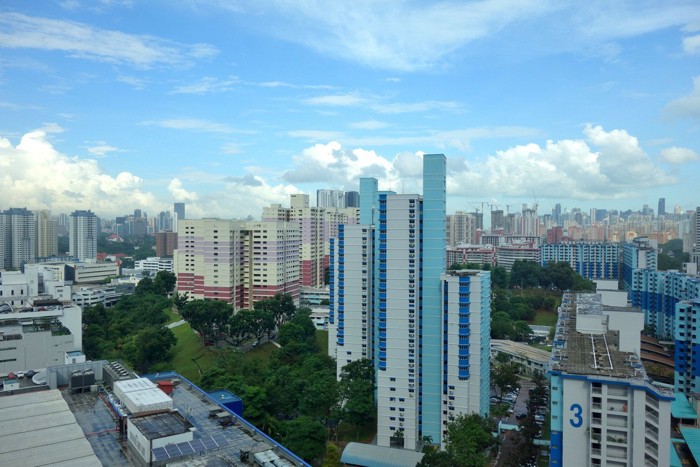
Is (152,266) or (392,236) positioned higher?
(392,236)

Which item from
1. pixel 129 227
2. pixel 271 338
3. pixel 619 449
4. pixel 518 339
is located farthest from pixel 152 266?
pixel 129 227

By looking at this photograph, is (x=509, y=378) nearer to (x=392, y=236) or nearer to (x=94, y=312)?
(x=392, y=236)

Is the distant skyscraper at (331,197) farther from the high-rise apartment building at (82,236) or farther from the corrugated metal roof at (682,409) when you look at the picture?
the corrugated metal roof at (682,409)

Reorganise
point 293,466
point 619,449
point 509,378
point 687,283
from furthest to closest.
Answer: point 687,283, point 509,378, point 619,449, point 293,466

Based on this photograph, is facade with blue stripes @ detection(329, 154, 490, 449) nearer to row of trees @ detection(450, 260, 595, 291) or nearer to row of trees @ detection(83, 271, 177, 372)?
row of trees @ detection(83, 271, 177, 372)

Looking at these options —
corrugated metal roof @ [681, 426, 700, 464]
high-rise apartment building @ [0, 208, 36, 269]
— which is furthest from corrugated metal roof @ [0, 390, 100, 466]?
high-rise apartment building @ [0, 208, 36, 269]

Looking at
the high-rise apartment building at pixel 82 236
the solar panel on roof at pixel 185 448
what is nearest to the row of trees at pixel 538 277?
the solar panel on roof at pixel 185 448
